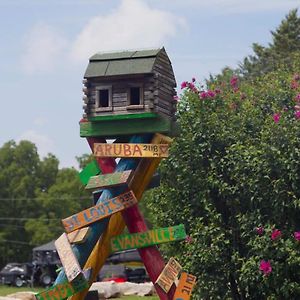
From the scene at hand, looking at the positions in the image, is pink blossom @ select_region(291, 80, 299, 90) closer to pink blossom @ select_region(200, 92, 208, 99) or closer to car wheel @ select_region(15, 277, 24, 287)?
pink blossom @ select_region(200, 92, 208, 99)

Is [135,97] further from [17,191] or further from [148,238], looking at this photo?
[17,191]

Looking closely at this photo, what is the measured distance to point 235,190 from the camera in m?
13.2

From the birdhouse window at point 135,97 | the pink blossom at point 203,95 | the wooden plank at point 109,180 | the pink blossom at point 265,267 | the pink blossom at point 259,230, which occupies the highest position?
the pink blossom at point 203,95

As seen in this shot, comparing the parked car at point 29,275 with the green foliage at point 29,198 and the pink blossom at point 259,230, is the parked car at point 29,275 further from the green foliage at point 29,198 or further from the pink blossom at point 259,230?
the pink blossom at point 259,230

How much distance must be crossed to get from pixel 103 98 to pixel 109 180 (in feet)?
3.72

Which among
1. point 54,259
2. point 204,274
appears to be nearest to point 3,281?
point 54,259

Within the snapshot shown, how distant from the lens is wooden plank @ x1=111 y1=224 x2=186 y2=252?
966cm

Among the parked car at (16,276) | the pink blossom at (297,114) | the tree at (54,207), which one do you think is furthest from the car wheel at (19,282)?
the pink blossom at (297,114)

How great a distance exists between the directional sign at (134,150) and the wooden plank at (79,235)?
94 cm

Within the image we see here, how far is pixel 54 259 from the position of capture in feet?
106

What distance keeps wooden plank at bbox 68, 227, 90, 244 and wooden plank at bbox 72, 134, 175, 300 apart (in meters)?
0.28

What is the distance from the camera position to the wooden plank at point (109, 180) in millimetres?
9484

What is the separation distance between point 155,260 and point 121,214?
0.71m

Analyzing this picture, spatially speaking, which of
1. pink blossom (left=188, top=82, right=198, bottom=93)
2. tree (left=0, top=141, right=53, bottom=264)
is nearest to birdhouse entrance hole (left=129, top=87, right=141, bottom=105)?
pink blossom (left=188, top=82, right=198, bottom=93)
